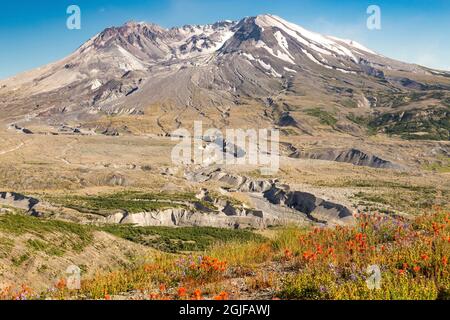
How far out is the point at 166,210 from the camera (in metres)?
60.3

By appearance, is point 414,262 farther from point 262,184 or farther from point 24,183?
point 24,183

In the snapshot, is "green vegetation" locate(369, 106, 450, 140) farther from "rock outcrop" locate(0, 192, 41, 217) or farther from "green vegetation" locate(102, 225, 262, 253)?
"rock outcrop" locate(0, 192, 41, 217)

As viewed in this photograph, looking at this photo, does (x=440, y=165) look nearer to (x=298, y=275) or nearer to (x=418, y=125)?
(x=418, y=125)

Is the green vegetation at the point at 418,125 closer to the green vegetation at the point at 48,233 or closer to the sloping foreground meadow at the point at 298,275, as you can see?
the green vegetation at the point at 48,233

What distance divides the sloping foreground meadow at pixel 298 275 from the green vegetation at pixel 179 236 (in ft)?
84.9

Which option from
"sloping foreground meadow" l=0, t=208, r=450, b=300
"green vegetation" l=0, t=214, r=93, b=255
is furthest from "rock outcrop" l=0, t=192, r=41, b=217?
"sloping foreground meadow" l=0, t=208, r=450, b=300

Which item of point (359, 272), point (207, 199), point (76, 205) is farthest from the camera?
point (207, 199)

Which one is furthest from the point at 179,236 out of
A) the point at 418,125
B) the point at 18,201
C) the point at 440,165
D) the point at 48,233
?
the point at 418,125

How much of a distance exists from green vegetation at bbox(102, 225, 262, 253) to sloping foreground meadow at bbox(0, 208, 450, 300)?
25.9 m

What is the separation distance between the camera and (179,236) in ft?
149

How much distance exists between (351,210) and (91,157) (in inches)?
3385

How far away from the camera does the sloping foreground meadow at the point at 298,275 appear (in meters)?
7.25

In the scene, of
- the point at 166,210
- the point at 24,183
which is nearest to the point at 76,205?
the point at 166,210

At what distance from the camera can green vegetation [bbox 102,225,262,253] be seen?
39750 millimetres
